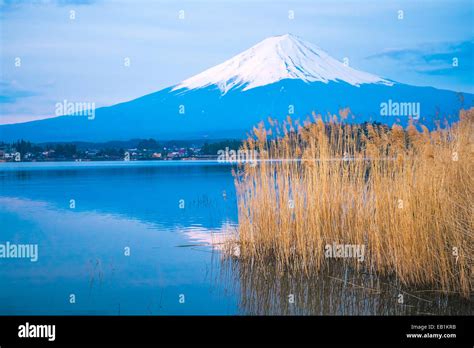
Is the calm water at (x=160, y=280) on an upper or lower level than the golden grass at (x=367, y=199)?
lower

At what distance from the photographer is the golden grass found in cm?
592

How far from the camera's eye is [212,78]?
270 feet

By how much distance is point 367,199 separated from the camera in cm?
704

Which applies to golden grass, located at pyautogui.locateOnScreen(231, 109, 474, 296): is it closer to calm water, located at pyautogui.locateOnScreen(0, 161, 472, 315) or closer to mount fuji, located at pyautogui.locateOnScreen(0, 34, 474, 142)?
calm water, located at pyautogui.locateOnScreen(0, 161, 472, 315)

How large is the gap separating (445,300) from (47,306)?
4.69m

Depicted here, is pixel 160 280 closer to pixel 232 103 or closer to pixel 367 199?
pixel 367 199

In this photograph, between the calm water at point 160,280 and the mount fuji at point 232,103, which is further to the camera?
the mount fuji at point 232,103

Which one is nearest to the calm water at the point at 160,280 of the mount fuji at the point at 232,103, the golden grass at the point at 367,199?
the golden grass at the point at 367,199

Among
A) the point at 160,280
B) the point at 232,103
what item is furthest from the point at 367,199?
the point at 232,103

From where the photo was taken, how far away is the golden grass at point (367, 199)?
5922 millimetres

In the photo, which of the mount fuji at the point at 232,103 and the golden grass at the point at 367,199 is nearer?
the golden grass at the point at 367,199

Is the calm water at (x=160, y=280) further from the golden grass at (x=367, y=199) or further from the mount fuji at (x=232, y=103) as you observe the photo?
the mount fuji at (x=232, y=103)
